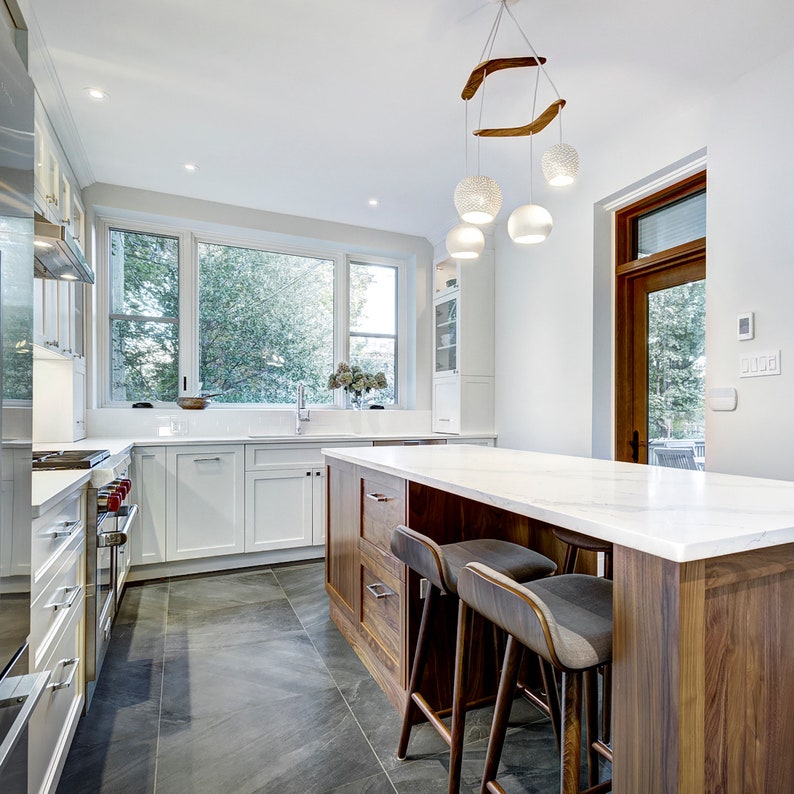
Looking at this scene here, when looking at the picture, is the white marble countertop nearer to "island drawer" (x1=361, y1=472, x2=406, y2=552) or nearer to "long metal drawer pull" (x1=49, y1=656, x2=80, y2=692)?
"island drawer" (x1=361, y1=472, x2=406, y2=552)

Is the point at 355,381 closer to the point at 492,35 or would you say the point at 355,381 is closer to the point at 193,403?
the point at 193,403

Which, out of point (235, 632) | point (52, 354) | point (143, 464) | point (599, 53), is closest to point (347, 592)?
point (235, 632)

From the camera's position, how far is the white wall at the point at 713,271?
2.36 m

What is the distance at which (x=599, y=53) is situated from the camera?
2.30 m

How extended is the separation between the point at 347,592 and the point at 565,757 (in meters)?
1.57

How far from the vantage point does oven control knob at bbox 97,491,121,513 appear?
77.7 inches

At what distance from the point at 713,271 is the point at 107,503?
308 centimetres

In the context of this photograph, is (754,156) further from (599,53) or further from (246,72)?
(246,72)

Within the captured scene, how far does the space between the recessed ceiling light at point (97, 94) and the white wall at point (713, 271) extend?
272cm

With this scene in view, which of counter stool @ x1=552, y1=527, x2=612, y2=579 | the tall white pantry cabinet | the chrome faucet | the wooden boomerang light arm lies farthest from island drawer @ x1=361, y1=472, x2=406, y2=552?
the tall white pantry cabinet

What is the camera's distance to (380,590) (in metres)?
2.04

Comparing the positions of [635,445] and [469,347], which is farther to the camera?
[469,347]

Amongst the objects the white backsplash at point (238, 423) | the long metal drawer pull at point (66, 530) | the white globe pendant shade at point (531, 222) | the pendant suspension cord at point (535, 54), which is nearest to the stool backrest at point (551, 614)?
the long metal drawer pull at point (66, 530)

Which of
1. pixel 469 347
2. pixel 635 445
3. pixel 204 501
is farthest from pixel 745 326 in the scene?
pixel 204 501
